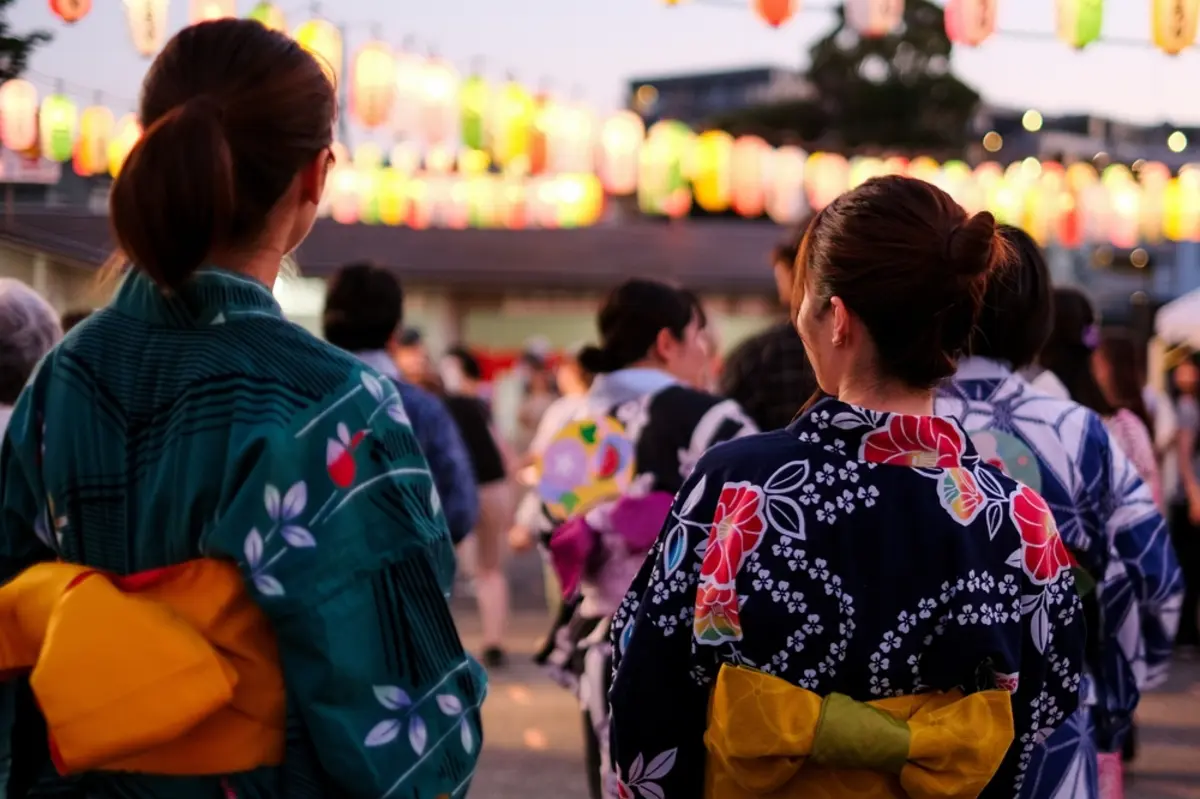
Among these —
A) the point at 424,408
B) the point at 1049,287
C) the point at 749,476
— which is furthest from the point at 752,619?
the point at 424,408

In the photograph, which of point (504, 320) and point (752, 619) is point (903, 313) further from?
point (504, 320)

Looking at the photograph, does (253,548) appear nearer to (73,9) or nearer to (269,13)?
(73,9)

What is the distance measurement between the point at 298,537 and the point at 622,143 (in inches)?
643

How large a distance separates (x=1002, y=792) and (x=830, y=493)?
56cm

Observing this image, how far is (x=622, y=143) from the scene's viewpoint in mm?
17781

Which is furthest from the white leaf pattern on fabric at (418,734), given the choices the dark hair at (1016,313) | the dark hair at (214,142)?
the dark hair at (1016,313)

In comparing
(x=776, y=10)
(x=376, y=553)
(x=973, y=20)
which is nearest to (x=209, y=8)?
(x=776, y=10)

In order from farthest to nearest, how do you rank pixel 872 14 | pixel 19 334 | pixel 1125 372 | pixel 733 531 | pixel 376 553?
pixel 872 14 < pixel 1125 372 < pixel 19 334 < pixel 733 531 < pixel 376 553

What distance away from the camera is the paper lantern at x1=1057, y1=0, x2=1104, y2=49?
1147cm

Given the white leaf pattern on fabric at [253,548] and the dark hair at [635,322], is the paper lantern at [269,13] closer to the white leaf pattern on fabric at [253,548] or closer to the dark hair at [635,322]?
the dark hair at [635,322]

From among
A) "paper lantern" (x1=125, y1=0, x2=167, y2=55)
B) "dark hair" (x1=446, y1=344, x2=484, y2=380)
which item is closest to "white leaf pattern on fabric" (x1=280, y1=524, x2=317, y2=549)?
"dark hair" (x1=446, y1=344, x2=484, y2=380)

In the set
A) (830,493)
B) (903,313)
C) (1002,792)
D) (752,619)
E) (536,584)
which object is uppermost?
(903,313)

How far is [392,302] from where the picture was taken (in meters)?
4.74

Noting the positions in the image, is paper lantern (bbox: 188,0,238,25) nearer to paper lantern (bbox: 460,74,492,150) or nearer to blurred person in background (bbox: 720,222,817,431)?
paper lantern (bbox: 460,74,492,150)
